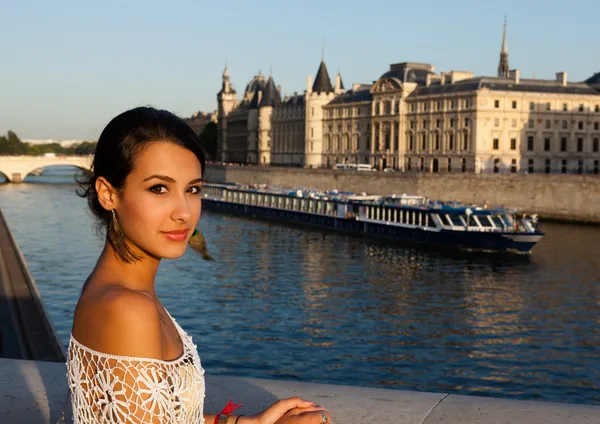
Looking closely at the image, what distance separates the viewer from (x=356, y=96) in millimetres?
80312

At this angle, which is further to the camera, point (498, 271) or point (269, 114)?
point (269, 114)

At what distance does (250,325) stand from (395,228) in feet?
69.1

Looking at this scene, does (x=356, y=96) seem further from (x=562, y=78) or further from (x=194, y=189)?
(x=194, y=189)

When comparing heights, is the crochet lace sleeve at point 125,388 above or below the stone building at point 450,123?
below

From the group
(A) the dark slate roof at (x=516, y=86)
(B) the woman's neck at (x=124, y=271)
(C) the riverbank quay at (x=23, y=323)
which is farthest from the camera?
(A) the dark slate roof at (x=516, y=86)

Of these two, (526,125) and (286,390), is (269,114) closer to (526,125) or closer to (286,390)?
(526,125)

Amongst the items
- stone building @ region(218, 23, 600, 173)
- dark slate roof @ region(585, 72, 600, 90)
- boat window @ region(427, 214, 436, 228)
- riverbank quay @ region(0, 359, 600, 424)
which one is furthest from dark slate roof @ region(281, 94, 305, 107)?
riverbank quay @ region(0, 359, 600, 424)

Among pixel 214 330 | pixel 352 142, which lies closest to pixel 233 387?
pixel 214 330

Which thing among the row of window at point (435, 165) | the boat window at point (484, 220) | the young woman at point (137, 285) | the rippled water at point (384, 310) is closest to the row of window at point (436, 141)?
the row of window at point (435, 165)

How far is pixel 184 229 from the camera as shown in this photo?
202 centimetres

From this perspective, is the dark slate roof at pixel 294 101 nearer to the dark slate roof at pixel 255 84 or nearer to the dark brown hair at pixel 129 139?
the dark slate roof at pixel 255 84

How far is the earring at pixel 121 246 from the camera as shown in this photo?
201cm

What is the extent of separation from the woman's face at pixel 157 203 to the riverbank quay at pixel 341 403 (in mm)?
1325

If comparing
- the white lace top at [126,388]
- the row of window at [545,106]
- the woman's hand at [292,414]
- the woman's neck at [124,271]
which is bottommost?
the woman's hand at [292,414]
